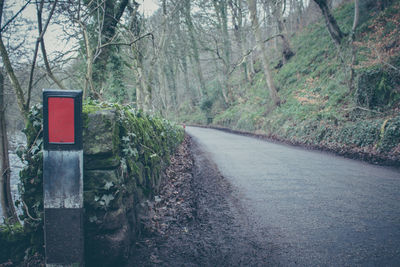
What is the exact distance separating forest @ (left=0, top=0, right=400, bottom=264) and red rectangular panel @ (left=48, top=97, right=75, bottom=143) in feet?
2.13

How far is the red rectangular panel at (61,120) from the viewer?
5.95ft

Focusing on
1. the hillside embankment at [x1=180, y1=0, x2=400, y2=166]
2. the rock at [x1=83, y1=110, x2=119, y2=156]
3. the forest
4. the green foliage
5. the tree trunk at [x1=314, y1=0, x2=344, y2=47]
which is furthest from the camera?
the tree trunk at [x1=314, y1=0, x2=344, y2=47]

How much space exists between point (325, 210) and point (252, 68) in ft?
80.4

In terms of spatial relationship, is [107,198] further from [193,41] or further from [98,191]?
[193,41]

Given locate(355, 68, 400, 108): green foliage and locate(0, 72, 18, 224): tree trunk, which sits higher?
locate(355, 68, 400, 108): green foliage

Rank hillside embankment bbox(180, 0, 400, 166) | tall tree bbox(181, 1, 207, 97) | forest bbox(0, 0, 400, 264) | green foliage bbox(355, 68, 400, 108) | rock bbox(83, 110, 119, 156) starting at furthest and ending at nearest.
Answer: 1. tall tree bbox(181, 1, 207, 97)
2. green foliage bbox(355, 68, 400, 108)
3. hillside embankment bbox(180, 0, 400, 166)
4. forest bbox(0, 0, 400, 264)
5. rock bbox(83, 110, 119, 156)

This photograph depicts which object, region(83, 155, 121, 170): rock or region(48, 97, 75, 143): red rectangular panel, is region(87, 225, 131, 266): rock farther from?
region(48, 97, 75, 143): red rectangular panel

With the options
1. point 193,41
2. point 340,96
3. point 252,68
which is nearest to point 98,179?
point 340,96

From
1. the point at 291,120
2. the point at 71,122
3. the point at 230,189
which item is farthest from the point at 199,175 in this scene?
the point at 291,120

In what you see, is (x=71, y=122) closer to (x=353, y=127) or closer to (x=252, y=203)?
(x=252, y=203)

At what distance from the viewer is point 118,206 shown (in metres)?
2.32

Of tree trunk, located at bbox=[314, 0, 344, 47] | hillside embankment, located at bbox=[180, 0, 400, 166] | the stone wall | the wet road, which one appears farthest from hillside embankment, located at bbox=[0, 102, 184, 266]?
tree trunk, located at bbox=[314, 0, 344, 47]

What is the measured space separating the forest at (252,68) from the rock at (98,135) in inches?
20.6

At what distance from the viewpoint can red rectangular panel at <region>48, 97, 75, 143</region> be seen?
71.4 inches
